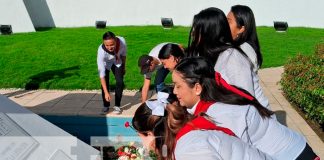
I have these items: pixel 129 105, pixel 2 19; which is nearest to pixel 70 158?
pixel 129 105

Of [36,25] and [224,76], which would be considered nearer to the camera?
[224,76]

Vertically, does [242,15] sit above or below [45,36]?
above

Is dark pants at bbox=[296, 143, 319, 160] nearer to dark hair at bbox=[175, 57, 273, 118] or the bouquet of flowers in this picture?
dark hair at bbox=[175, 57, 273, 118]

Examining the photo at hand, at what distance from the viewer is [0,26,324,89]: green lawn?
820 cm

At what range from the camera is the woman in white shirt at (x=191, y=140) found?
167 cm

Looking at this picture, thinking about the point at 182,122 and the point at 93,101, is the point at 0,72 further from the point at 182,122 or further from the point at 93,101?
the point at 182,122

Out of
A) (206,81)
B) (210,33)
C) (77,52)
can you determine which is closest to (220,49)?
(210,33)

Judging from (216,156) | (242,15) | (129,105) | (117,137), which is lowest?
(129,105)

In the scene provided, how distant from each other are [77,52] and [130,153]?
27.3ft

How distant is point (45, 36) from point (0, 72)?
5554mm

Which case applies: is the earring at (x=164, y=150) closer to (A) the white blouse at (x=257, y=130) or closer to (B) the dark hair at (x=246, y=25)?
(A) the white blouse at (x=257, y=130)

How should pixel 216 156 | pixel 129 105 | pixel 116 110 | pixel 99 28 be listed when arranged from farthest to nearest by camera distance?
pixel 99 28
pixel 129 105
pixel 116 110
pixel 216 156

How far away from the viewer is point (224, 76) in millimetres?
2510

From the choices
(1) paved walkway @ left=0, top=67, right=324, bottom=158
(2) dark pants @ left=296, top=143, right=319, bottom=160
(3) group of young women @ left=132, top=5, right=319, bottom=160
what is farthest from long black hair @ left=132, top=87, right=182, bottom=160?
(1) paved walkway @ left=0, top=67, right=324, bottom=158
